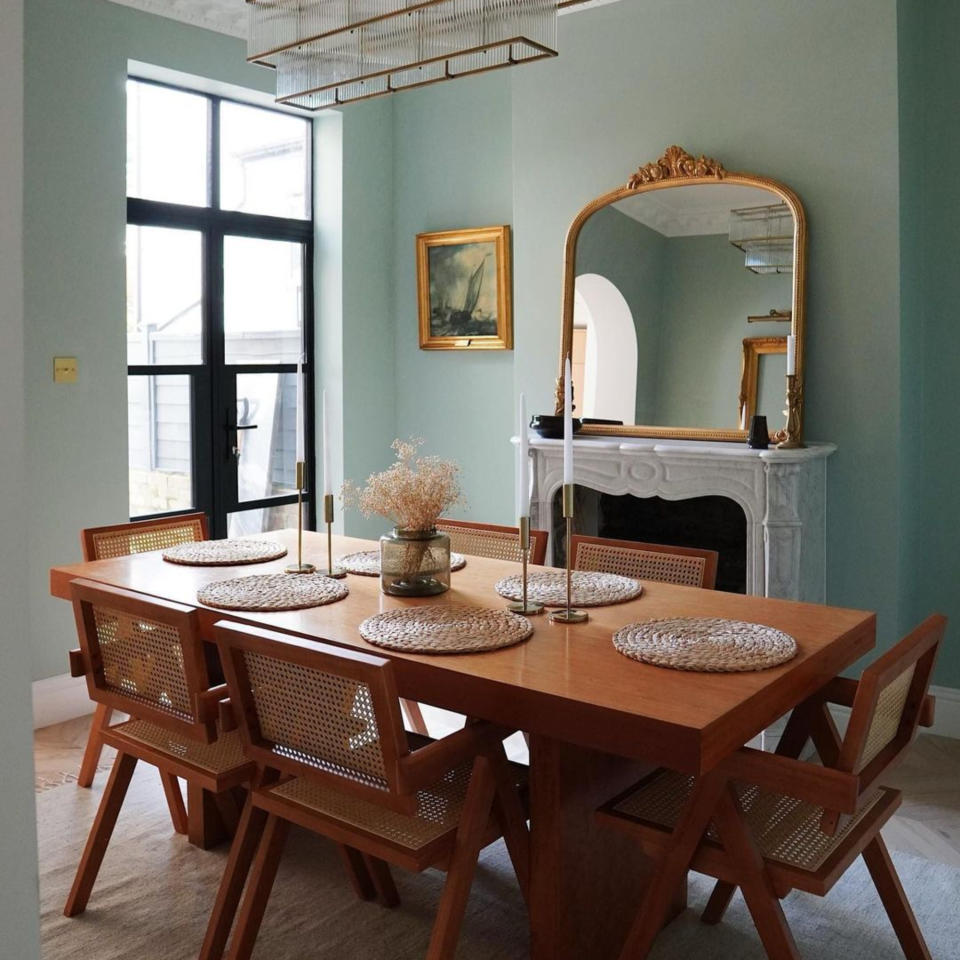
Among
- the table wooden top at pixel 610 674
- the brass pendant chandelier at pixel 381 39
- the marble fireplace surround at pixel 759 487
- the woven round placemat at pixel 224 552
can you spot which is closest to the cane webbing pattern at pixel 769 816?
the table wooden top at pixel 610 674

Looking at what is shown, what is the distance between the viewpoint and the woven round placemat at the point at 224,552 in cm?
311

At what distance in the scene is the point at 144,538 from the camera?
351 centimetres

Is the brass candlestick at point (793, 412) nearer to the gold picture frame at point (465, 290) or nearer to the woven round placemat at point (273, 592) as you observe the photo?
the gold picture frame at point (465, 290)

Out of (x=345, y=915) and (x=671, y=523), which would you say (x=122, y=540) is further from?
(x=671, y=523)

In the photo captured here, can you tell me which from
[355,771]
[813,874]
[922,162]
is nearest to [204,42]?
[922,162]

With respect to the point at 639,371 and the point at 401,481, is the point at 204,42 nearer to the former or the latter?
the point at 639,371

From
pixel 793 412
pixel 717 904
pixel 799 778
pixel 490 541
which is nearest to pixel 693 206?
pixel 793 412

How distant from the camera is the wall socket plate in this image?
4.03 metres

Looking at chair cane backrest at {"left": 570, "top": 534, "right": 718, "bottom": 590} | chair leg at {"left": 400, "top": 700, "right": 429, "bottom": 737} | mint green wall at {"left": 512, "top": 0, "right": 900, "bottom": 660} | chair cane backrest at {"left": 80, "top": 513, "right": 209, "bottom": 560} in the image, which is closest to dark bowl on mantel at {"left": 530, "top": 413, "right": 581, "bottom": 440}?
mint green wall at {"left": 512, "top": 0, "right": 900, "bottom": 660}

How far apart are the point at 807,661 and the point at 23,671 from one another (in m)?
1.69

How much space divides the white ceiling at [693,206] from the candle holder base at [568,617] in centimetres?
215

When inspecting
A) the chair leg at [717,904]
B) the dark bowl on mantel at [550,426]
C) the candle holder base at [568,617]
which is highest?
the dark bowl on mantel at [550,426]

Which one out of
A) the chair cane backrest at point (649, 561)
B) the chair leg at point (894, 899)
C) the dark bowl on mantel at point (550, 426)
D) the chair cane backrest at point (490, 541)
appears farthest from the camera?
the dark bowl on mantel at point (550, 426)

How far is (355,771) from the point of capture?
76.5 inches
